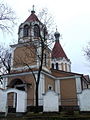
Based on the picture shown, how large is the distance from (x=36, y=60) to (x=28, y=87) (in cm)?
357

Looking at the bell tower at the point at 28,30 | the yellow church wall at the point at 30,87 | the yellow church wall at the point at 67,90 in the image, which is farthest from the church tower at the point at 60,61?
the yellow church wall at the point at 30,87

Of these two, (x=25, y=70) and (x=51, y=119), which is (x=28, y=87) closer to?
(x=25, y=70)

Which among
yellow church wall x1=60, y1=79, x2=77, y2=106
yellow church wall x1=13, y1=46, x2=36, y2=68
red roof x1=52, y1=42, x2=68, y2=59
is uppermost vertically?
red roof x1=52, y1=42, x2=68, y2=59

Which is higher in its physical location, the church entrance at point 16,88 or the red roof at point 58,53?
the red roof at point 58,53

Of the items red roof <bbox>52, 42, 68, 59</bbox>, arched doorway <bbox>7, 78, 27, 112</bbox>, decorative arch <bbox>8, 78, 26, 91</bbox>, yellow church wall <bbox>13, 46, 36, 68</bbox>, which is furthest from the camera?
red roof <bbox>52, 42, 68, 59</bbox>

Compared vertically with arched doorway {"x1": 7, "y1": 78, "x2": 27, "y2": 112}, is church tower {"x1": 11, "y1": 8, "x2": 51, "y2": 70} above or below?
above

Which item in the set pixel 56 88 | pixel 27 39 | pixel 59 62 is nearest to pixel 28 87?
pixel 56 88

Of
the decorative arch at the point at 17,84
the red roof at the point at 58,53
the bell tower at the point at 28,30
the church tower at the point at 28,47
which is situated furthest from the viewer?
the red roof at the point at 58,53

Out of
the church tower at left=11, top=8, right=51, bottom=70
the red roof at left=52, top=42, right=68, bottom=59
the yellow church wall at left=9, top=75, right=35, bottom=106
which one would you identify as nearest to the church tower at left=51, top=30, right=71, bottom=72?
the red roof at left=52, top=42, right=68, bottom=59

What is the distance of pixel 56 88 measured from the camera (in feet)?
80.5

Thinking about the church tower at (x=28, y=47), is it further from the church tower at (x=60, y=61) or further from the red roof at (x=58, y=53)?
the red roof at (x=58, y=53)

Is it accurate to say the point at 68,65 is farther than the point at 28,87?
Yes

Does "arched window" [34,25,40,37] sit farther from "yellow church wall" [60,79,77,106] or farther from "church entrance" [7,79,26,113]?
"yellow church wall" [60,79,77,106]

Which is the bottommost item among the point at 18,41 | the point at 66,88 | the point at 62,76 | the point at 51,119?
the point at 51,119
